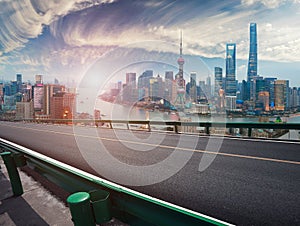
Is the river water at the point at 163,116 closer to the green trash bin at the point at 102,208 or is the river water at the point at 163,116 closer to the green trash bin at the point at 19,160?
the green trash bin at the point at 19,160

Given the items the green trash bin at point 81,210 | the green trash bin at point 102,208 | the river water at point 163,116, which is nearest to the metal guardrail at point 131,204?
the green trash bin at point 102,208

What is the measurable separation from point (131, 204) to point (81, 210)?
58 cm

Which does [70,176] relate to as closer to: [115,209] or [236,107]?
[115,209]

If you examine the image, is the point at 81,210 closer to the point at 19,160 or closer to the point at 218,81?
the point at 19,160

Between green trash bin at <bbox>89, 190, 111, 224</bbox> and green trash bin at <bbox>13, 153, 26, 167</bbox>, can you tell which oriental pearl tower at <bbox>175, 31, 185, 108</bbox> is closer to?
green trash bin at <bbox>13, 153, 26, 167</bbox>

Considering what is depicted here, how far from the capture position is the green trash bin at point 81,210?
85.7 inches

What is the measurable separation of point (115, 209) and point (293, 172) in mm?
4857

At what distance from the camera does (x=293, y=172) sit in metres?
5.23

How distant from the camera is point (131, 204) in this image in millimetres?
1999

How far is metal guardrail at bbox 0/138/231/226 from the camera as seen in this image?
4.99 feet

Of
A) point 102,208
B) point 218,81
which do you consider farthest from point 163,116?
point 102,208

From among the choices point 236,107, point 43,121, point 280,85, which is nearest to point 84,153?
point 236,107

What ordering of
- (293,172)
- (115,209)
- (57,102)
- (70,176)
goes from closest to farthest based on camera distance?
(115,209) → (70,176) → (293,172) → (57,102)

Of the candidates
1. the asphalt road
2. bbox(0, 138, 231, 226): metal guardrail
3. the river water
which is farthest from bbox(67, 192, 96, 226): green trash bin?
the river water
